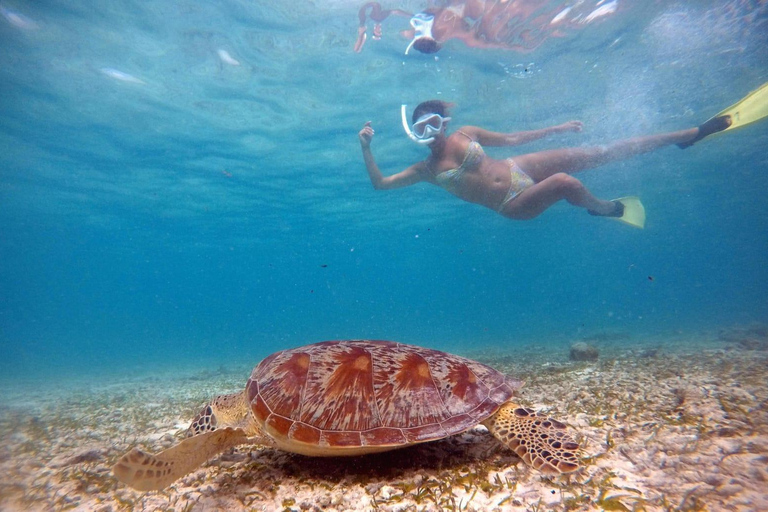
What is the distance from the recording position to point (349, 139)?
56.6 feet

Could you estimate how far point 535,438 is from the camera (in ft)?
8.56

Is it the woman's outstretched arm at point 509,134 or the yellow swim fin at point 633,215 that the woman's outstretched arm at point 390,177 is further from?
the yellow swim fin at point 633,215

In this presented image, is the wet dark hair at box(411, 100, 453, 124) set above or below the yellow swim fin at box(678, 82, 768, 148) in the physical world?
above

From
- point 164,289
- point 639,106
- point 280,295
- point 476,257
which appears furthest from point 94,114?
Result: point 280,295

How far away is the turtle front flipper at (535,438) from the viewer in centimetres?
244

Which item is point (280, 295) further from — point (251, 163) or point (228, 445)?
point (228, 445)

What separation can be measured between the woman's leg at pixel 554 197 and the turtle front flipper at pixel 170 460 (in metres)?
7.12

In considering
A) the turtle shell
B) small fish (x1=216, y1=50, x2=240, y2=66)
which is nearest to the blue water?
small fish (x1=216, y1=50, x2=240, y2=66)

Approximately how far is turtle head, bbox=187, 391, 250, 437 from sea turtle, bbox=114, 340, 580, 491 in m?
0.01

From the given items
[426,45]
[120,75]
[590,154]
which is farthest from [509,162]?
[120,75]

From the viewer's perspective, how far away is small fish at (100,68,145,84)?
11.9 metres

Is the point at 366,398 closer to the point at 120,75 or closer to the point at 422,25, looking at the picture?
the point at 422,25

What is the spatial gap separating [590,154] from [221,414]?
9.31 meters

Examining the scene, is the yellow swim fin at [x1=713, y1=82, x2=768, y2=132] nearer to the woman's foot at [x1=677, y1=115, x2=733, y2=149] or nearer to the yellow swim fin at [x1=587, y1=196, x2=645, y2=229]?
the woman's foot at [x1=677, y1=115, x2=733, y2=149]
